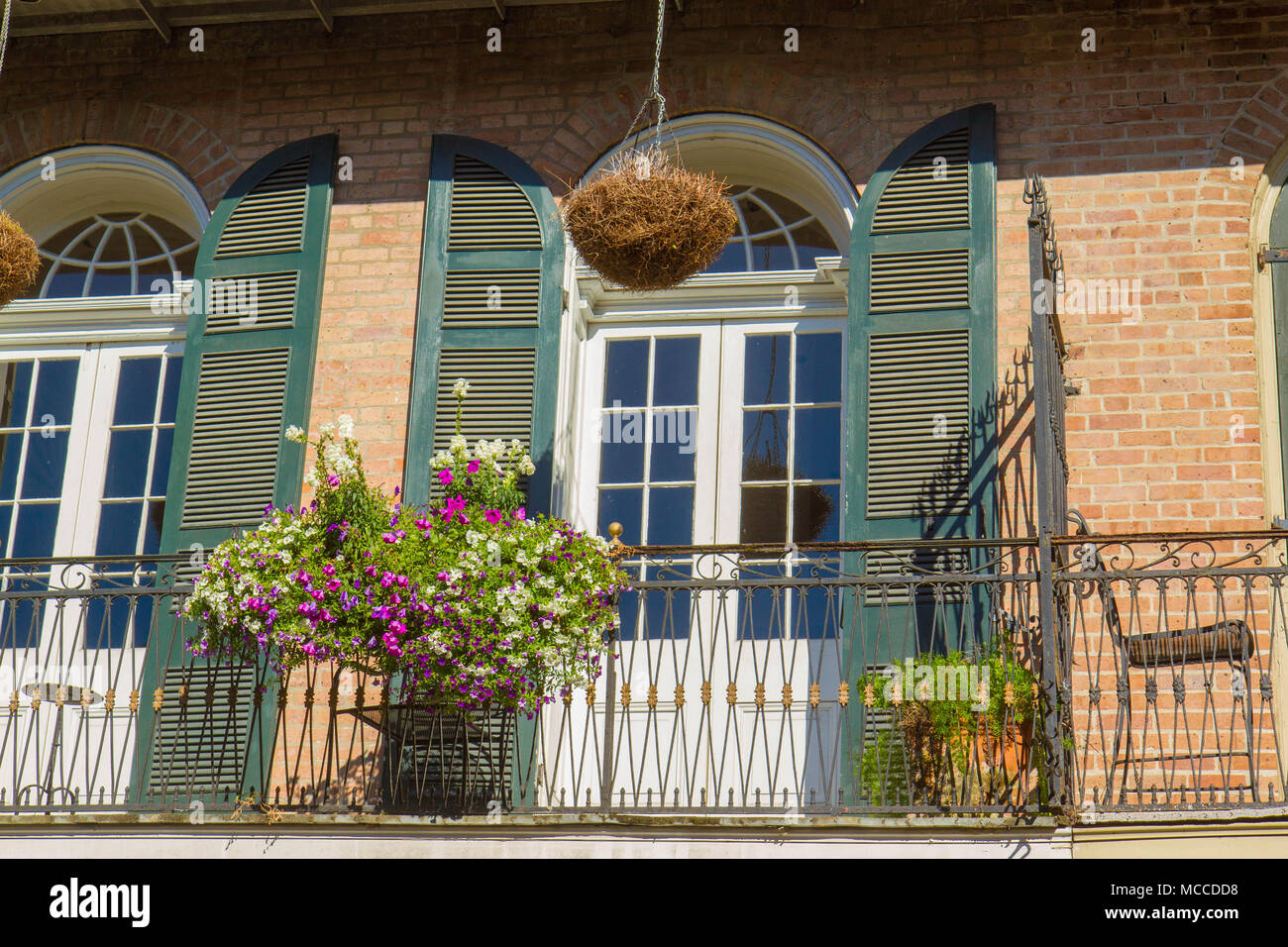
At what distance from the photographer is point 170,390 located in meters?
7.95

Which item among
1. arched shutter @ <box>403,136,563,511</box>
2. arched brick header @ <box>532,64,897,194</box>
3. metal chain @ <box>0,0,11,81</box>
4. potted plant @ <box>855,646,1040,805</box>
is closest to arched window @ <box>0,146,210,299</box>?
metal chain @ <box>0,0,11,81</box>

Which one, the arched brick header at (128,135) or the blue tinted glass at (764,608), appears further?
the arched brick header at (128,135)

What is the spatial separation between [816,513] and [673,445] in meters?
0.69

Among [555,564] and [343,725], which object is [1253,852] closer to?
[555,564]

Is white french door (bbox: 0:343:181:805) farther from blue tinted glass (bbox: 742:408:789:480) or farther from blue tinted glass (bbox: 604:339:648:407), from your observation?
blue tinted glass (bbox: 742:408:789:480)

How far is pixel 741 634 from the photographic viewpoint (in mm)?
6750

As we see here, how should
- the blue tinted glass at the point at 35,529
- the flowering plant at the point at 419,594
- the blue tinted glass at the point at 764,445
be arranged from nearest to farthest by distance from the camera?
the flowering plant at the point at 419,594, the blue tinted glass at the point at 764,445, the blue tinted glass at the point at 35,529

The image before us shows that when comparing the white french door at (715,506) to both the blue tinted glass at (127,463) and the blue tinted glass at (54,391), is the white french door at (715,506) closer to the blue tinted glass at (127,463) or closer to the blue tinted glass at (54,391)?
the blue tinted glass at (127,463)

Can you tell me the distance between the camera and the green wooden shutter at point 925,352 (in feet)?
22.6

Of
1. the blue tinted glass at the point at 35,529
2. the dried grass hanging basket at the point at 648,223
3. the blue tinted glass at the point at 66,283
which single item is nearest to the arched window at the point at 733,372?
the dried grass hanging basket at the point at 648,223

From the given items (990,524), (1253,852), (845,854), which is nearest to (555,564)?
(845,854)

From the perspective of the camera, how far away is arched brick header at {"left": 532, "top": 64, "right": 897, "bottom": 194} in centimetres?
754

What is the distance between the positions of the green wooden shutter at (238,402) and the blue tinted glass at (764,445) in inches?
74.1

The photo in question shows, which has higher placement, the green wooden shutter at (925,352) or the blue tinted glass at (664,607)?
the green wooden shutter at (925,352)
